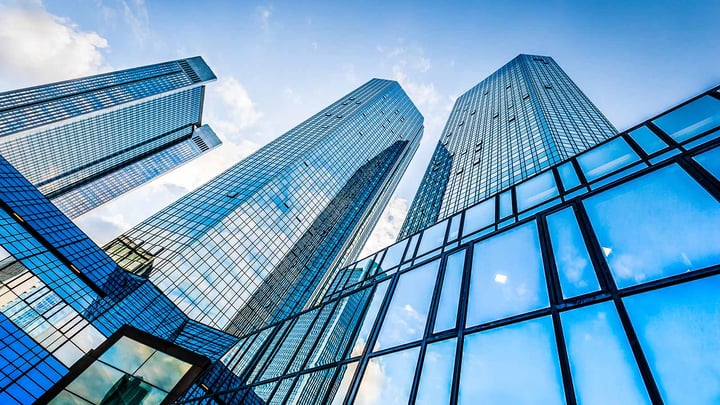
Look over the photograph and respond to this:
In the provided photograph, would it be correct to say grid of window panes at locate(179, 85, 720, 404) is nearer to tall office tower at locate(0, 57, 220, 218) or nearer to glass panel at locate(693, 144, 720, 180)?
glass panel at locate(693, 144, 720, 180)

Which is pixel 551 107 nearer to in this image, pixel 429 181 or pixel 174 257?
pixel 429 181

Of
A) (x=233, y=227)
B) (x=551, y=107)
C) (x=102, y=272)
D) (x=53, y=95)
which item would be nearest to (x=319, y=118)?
(x=233, y=227)

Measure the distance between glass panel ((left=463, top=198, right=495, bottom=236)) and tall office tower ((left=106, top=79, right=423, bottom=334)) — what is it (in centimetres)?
5530

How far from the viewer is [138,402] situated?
34.2 ft

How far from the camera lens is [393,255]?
1692 cm

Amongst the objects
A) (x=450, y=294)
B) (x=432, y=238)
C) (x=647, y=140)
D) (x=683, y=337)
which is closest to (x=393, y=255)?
(x=432, y=238)

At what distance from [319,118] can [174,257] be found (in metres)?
82.1

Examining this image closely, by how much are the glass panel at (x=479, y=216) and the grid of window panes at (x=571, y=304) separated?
220 millimetres

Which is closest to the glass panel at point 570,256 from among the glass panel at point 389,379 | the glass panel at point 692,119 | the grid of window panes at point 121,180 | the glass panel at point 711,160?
the glass panel at point 711,160

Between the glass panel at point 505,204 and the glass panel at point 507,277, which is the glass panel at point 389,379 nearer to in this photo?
the glass panel at point 507,277

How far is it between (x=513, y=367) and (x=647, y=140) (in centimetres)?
938

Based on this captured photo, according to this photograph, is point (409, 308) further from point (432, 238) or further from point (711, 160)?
point (711, 160)

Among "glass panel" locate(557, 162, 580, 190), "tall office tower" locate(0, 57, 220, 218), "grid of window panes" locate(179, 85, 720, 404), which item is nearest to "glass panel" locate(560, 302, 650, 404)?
"grid of window panes" locate(179, 85, 720, 404)

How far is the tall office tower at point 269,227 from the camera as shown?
58000 millimetres
